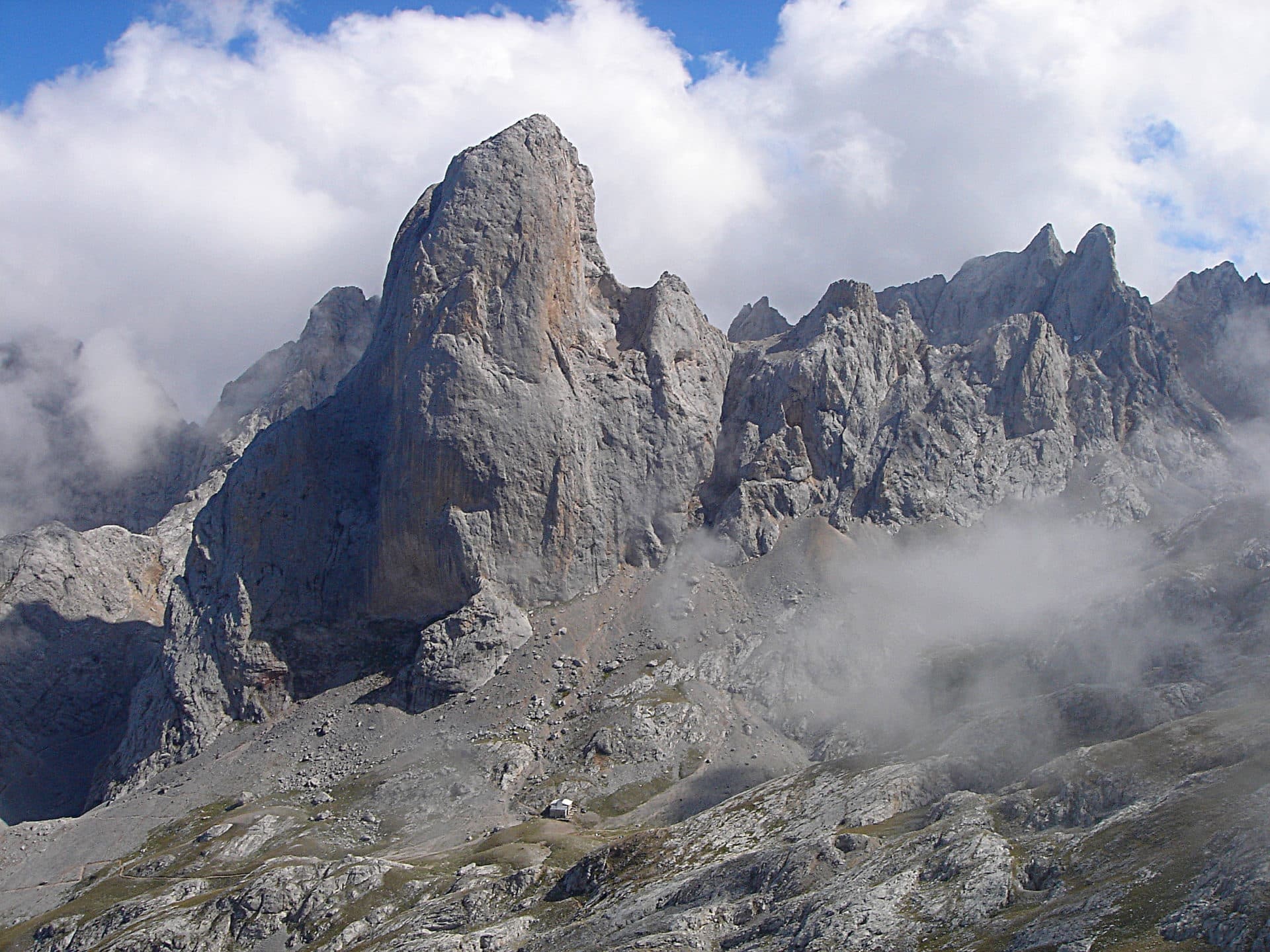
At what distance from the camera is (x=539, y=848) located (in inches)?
4257

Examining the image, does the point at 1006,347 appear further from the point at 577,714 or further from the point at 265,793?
the point at 265,793

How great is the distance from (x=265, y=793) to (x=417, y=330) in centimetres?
6429

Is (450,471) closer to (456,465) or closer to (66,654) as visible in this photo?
(456,465)

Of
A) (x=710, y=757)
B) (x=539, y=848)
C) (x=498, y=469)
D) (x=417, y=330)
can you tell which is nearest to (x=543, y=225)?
(x=417, y=330)

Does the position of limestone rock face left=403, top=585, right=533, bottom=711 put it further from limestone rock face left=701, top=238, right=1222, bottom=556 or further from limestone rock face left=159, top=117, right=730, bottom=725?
limestone rock face left=701, top=238, right=1222, bottom=556

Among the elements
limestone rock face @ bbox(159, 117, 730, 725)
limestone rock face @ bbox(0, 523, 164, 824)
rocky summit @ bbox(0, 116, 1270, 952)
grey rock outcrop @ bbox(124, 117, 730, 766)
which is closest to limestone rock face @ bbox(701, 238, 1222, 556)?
rocky summit @ bbox(0, 116, 1270, 952)

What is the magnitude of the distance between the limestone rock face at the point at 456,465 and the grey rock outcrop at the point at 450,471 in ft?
0.86

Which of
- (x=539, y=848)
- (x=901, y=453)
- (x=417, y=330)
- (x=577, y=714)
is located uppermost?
(x=417, y=330)

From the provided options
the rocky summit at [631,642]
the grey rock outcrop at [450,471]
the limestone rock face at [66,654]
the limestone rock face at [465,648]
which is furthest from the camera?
the limestone rock face at [66,654]

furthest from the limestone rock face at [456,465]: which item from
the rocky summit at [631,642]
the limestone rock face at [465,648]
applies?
the limestone rock face at [465,648]

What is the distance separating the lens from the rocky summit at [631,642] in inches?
3346

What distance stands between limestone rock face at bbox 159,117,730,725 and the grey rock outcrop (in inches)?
10.3

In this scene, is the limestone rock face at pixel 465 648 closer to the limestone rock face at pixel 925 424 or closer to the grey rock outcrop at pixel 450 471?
the grey rock outcrop at pixel 450 471

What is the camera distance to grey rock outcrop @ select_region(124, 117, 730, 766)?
148 metres
